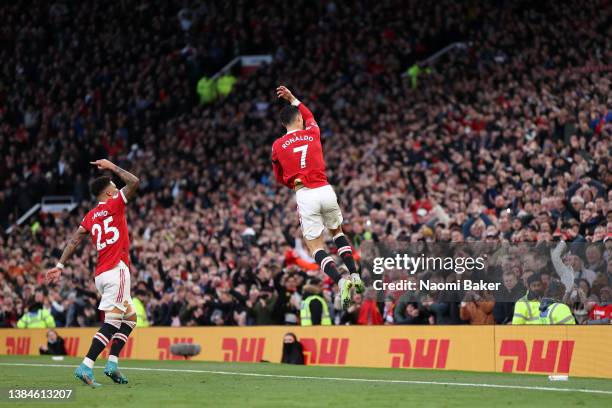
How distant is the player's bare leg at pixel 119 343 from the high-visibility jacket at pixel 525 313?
6.18m

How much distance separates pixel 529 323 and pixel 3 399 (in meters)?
8.94

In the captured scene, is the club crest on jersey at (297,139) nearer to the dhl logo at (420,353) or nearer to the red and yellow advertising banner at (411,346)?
the red and yellow advertising banner at (411,346)

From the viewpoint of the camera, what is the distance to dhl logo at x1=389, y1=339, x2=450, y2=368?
19219 millimetres

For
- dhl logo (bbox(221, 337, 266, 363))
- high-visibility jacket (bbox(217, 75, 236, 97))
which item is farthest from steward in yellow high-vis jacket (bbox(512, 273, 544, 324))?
high-visibility jacket (bbox(217, 75, 236, 97))

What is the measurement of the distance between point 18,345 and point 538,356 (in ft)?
47.5

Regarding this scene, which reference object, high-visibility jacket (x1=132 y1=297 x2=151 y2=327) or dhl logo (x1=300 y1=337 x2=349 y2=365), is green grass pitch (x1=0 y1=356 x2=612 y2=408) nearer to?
dhl logo (x1=300 y1=337 x2=349 y2=365)

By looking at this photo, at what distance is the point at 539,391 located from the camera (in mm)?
12789

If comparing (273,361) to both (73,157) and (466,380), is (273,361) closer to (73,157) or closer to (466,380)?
(466,380)

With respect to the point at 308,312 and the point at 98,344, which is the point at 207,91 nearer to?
the point at 308,312

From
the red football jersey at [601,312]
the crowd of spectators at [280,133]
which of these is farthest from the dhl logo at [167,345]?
the red football jersey at [601,312]

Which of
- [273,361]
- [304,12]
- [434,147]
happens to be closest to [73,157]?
[304,12]

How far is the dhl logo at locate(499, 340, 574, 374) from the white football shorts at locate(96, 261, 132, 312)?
256 inches

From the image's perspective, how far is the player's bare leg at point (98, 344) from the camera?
45.4 ft

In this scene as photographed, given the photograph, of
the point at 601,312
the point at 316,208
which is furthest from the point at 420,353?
the point at 316,208
